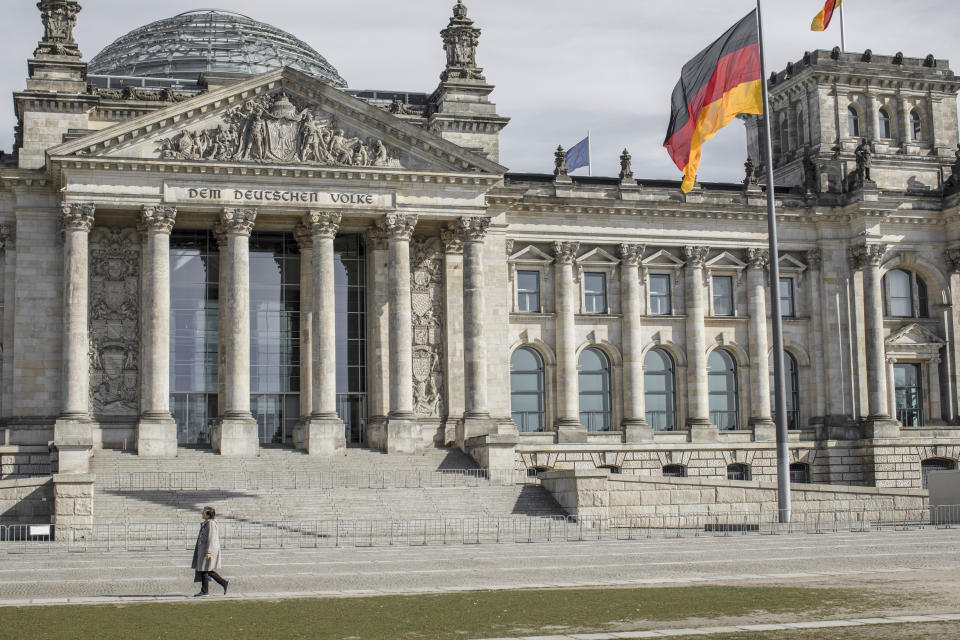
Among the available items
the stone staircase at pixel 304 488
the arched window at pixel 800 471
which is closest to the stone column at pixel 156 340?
the stone staircase at pixel 304 488

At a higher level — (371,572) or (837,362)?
(837,362)

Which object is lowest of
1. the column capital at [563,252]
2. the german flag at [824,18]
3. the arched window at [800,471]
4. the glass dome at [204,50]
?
the arched window at [800,471]

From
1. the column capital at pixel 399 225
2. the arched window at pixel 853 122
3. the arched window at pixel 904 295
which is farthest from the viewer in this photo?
the arched window at pixel 853 122

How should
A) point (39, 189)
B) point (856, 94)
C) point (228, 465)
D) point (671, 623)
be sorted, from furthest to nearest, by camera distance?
point (856, 94)
point (39, 189)
point (228, 465)
point (671, 623)

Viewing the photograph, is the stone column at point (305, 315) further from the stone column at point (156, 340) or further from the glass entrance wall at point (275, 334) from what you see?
the stone column at point (156, 340)

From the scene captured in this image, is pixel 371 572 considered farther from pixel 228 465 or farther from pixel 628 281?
pixel 628 281

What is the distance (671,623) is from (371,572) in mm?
10934

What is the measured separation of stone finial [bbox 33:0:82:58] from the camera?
58.7m

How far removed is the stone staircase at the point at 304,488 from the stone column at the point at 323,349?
34.7 inches

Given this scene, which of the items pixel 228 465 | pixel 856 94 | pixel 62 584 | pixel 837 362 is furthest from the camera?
pixel 856 94

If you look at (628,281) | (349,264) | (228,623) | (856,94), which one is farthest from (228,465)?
(856,94)

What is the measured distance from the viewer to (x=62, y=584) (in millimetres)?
27750

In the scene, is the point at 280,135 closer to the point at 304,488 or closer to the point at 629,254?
the point at 304,488

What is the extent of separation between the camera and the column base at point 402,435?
5622 centimetres
